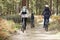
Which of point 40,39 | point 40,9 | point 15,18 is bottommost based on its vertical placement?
point 40,9

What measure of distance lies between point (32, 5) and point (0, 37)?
147 feet

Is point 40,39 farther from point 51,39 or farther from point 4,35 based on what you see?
point 4,35

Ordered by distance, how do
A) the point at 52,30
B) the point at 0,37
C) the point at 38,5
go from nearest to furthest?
1. the point at 0,37
2. the point at 52,30
3. the point at 38,5

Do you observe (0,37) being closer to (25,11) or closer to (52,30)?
(25,11)

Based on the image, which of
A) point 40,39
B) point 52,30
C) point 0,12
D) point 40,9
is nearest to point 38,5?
point 40,9

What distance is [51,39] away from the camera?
13359mm

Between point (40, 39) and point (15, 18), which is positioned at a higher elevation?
point (40, 39)

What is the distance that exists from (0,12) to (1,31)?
15.9 metres

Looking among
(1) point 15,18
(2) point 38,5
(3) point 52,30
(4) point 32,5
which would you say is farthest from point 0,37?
(4) point 32,5

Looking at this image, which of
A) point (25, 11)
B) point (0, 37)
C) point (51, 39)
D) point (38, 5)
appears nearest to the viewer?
point (0, 37)

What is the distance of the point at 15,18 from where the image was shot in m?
26.3

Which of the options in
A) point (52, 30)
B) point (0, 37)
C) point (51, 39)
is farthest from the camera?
point (52, 30)

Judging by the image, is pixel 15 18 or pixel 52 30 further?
pixel 15 18

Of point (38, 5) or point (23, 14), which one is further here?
point (38, 5)
